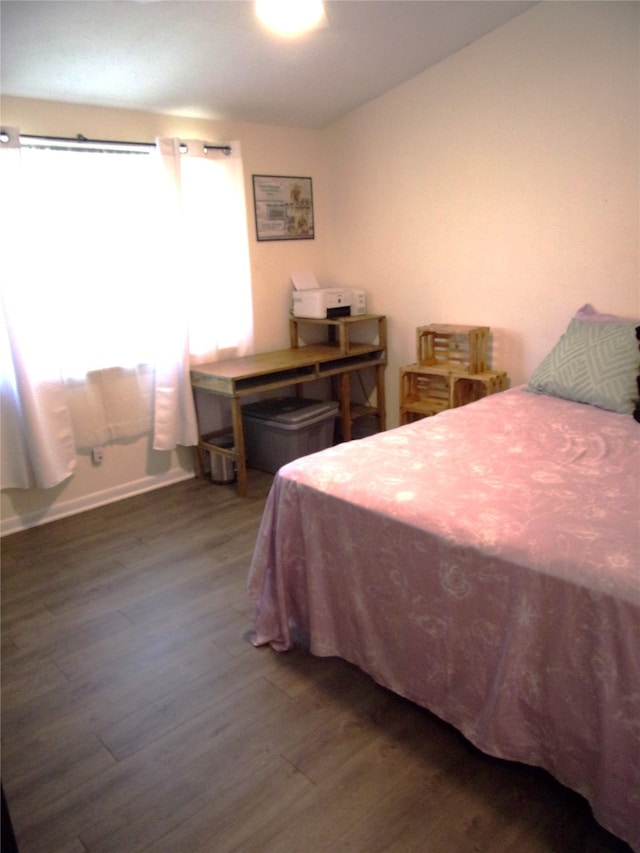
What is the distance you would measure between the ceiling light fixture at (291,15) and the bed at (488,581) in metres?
1.79

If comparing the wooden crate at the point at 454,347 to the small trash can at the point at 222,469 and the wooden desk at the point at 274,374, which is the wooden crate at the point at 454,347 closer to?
the wooden desk at the point at 274,374

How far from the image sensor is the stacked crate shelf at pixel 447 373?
3416 millimetres

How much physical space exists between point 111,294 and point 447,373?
1.92 meters

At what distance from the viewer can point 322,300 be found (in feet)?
12.7

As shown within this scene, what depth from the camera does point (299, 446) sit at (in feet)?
12.1

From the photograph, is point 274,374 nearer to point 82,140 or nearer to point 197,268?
point 197,268

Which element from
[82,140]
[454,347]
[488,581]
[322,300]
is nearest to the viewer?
[488,581]

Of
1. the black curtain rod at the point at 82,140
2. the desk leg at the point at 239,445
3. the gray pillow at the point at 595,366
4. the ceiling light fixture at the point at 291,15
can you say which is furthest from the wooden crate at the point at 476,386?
the black curtain rod at the point at 82,140

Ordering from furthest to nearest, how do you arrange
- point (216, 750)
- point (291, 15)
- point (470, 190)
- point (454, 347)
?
point (454, 347) < point (470, 190) < point (291, 15) < point (216, 750)

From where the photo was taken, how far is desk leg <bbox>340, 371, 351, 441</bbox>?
3982 mm

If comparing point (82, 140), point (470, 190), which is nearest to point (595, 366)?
point (470, 190)

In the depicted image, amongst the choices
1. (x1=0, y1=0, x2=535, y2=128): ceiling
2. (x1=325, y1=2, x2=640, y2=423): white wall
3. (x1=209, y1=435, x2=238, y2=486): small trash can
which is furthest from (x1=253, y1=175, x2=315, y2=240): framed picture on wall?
(x1=209, y1=435, x2=238, y2=486): small trash can

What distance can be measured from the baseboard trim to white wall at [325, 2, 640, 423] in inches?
66.5

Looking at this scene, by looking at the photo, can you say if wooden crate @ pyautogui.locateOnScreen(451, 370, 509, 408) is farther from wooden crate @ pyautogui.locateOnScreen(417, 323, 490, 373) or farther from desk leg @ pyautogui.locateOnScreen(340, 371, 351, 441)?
desk leg @ pyautogui.locateOnScreen(340, 371, 351, 441)
